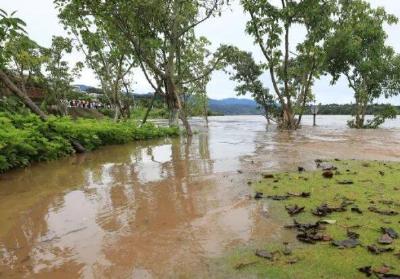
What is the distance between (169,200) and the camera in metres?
4.70

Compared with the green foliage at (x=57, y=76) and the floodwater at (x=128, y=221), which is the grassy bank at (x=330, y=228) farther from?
the green foliage at (x=57, y=76)

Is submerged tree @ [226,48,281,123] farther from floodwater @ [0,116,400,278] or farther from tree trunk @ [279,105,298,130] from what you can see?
floodwater @ [0,116,400,278]

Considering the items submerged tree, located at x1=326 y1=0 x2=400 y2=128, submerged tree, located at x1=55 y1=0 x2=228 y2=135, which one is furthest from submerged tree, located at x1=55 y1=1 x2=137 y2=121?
submerged tree, located at x1=326 y1=0 x2=400 y2=128

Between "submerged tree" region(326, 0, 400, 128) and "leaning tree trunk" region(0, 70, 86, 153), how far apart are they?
15.5 m

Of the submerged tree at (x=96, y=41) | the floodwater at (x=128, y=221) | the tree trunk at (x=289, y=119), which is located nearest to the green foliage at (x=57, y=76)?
the submerged tree at (x=96, y=41)

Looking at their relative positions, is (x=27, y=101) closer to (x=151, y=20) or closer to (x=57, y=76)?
(x=151, y=20)

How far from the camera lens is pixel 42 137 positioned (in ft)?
28.7

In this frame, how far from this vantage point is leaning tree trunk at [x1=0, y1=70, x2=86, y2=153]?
9.22 metres

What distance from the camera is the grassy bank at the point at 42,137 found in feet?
23.9

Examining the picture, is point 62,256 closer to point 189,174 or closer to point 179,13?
point 189,174

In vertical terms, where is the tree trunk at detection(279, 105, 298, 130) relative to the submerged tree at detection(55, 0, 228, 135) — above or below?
below

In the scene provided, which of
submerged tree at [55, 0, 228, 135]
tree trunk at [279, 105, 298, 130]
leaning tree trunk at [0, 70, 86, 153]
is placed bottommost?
tree trunk at [279, 105, 298, 130]

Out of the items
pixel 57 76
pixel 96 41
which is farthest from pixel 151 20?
pixel 57 76

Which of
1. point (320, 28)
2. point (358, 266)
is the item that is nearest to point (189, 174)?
point (358, 266)
